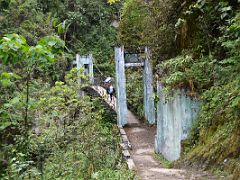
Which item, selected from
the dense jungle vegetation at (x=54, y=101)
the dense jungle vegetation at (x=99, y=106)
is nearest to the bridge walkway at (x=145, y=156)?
the dense jungle vegetation at (x=99, y=106)

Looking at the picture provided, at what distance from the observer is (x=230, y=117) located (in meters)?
5.87

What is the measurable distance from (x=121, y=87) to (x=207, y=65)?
7024 millimetres

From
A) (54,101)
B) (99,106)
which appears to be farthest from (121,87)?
(54,101)

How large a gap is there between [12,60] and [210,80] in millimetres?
5381

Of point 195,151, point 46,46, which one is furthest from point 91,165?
point 46,46

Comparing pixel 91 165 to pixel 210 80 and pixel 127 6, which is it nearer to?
pixel 210 80

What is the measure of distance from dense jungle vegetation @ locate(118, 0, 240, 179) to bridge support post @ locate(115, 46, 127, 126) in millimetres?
3078

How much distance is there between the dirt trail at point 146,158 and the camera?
18.7ft

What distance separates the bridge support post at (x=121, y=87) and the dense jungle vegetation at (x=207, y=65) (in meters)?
3.08

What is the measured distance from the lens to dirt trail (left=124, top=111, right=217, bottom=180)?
5715 millimetres

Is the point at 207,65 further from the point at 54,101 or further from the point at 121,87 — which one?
the point at 121,87

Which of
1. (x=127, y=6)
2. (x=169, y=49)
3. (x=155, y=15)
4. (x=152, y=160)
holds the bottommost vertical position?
(x=152, y=160)

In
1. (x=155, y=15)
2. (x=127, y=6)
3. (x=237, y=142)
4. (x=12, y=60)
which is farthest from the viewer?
(x=127, y=6)

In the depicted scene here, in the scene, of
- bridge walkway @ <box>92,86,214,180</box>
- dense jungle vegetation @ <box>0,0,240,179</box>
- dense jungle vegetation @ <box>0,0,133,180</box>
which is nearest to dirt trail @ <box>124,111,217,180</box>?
bridge walkway @ <box>92,86,214,180</box>
